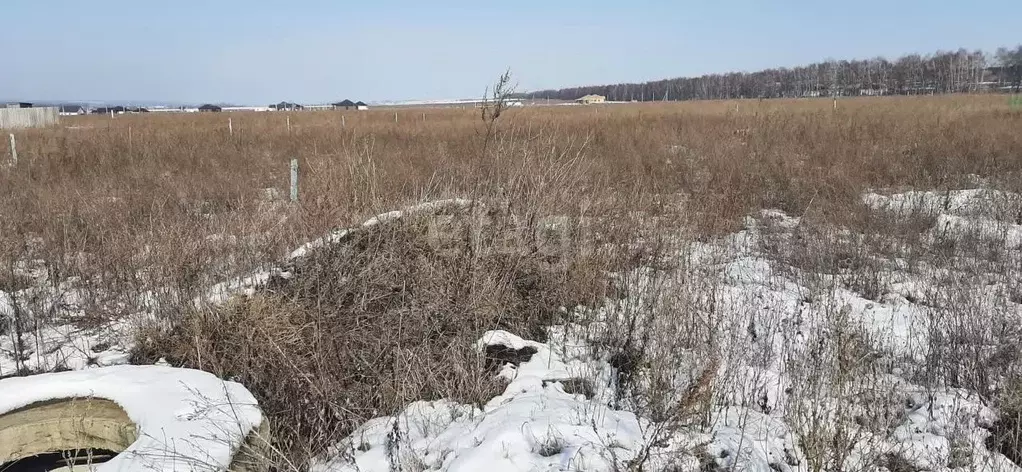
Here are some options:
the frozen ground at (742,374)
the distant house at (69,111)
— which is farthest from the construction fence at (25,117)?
the frozen ground at (742,374)

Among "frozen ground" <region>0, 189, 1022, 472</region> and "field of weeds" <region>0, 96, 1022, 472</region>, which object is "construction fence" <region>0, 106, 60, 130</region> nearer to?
"field of weeds" <region>0, 96, 1022, 472</region>

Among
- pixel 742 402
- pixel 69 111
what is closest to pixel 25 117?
pixel 742 402

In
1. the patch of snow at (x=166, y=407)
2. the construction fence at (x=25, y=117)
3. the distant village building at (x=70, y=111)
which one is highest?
the distant village building at (x=70, y=111)

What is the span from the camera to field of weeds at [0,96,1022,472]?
2.80 meters

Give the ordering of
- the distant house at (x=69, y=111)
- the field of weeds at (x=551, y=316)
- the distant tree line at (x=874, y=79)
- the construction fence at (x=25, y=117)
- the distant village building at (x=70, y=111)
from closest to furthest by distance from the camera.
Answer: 1. the field of weeds at (x=551, y=316)
2. the construction fence at (x=25, y=117)
3. the distant house at (x=69, y=111)
4. the distant village building at (x=70, y=111)
5. the distant tree line at (x=874, y=79)

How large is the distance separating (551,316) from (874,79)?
94.1m

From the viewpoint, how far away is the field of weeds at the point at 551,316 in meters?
2.80

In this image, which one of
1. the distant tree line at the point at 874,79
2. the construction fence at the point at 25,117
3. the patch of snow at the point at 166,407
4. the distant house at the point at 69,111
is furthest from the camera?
the distant tree line at the point at 874,79

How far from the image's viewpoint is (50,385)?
2.77 metres

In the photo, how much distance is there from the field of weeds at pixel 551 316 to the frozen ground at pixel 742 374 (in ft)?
0.06

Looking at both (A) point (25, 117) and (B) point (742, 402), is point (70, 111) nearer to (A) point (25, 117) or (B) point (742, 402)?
(A) point (25, 117)

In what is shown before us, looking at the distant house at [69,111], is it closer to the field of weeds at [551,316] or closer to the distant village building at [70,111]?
the distant village building at [70,111]

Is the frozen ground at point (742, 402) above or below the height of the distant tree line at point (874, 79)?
below

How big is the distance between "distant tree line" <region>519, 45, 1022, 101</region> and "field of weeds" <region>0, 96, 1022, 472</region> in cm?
6399
